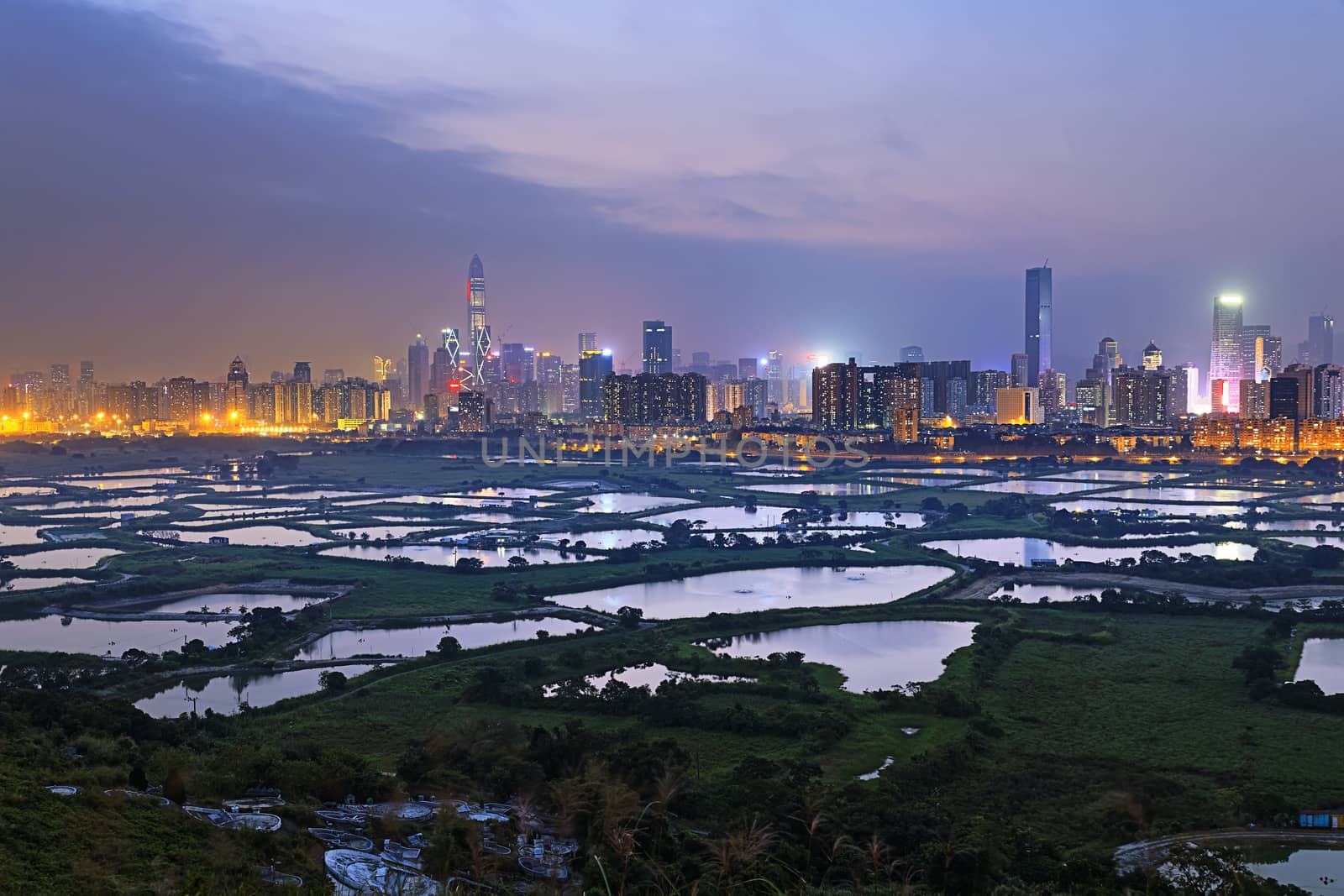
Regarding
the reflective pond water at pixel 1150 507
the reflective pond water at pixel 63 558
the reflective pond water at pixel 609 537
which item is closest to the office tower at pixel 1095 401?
the reflective pond water at pixel 1150 507

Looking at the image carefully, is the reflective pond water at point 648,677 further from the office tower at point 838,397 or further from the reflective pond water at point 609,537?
the office tower at point 838,397

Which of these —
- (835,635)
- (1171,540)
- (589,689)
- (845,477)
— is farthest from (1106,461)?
(589,689)

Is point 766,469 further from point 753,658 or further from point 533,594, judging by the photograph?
point 753,658

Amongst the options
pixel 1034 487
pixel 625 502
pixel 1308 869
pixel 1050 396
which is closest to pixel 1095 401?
pixel 1050 396

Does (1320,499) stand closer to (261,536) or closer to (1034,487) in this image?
(1034,487)

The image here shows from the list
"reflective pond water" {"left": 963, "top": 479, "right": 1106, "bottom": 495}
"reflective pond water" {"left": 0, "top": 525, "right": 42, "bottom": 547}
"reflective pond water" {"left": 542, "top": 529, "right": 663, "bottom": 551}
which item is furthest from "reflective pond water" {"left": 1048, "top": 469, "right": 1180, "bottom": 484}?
"reflective pond water" {"left": 0, "top": 525, "right": 42, "bottom": 547}

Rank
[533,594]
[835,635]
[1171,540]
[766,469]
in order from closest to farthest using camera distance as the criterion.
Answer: [835,635], [533,594], [1171,540], [766,469]
